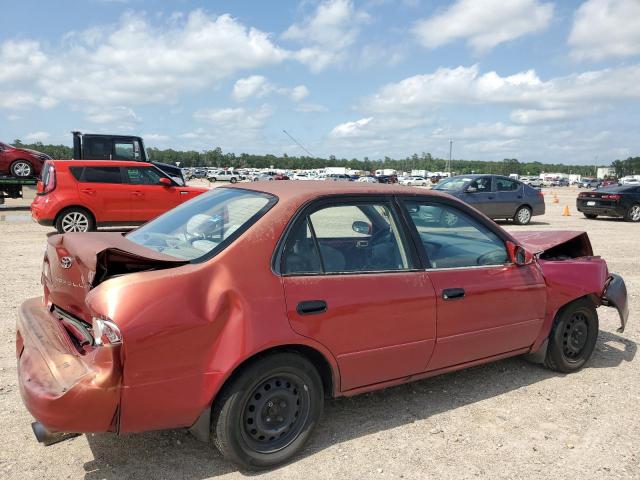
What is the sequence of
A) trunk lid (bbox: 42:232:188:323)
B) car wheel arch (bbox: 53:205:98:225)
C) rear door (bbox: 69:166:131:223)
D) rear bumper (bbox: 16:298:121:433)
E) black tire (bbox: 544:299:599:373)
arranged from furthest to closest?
rear door (bbox: 69:166:131:223) → car wheel arch (bbox: 53:205:98:225) → black tire (bbox: 544:299:599:373) → trunk lid (bbox: 42:232:188:323) → rear bumper (bbox: 16:298:121:433)

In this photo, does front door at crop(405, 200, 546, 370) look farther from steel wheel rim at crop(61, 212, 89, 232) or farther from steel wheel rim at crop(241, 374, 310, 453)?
steel wheel rim at crop(61, 212, 89, 232)

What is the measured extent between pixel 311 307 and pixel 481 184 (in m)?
14.1

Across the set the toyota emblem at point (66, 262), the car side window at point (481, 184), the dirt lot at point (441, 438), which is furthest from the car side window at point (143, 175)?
the toyota emblem at point (66, 262)

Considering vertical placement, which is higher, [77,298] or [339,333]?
[77,298]

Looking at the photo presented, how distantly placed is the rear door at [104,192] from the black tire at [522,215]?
1157cm

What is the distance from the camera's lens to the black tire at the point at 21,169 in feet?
52.0

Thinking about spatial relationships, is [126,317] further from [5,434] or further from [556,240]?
[556,240]

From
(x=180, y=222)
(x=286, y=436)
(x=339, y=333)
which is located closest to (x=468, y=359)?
(x=339, y=333)

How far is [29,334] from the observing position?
3.06 m

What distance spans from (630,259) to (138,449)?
9736mm

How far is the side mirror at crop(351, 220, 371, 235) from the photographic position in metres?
3.61

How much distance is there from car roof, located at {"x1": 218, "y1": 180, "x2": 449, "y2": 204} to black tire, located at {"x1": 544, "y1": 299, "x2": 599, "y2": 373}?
60.7 inches

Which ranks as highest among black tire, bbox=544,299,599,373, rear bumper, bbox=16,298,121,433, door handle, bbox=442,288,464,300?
door handle, bbox=442,288,464,300

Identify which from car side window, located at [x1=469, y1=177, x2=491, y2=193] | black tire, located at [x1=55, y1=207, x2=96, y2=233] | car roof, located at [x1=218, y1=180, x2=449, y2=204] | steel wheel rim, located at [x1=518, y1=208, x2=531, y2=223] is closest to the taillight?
black tire, located at [x1=55, y1=207, x2=96, y2=233]
